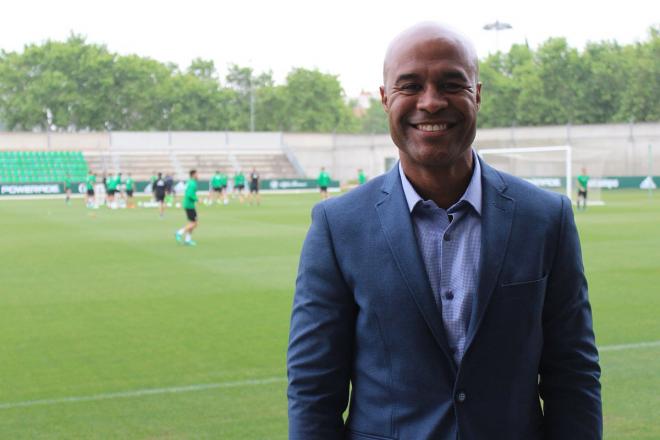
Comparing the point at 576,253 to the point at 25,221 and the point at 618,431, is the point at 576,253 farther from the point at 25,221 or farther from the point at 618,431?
the point at 25,221

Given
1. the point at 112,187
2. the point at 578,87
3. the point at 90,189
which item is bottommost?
the point at 90,189

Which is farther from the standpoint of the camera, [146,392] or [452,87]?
[146,392]

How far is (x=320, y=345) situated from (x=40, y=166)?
62.6 metres

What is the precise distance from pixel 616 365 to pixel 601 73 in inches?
3027

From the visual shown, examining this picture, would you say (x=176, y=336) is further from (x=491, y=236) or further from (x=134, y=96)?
(x=134, y=96)

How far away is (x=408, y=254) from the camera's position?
8.04 ft

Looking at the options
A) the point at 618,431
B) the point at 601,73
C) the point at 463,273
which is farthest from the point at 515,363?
the point at 601,73

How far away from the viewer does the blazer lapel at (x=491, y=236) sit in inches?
95.1

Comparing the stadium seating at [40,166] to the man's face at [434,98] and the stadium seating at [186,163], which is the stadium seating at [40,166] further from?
the man's face at [434,98]

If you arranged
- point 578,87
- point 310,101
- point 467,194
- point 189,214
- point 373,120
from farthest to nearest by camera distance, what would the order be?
point 373,120
point 310,101
point 578,87
point 189,214
point 467,194

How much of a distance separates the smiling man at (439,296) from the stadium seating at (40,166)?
60730 mm

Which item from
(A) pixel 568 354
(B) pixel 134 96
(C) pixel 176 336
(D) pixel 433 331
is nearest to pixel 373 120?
(B) pixel 134 96

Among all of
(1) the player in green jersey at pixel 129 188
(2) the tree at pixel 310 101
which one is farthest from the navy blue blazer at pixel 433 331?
(2) the tree at pixel 310 101

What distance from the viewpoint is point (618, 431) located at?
6633 mm
